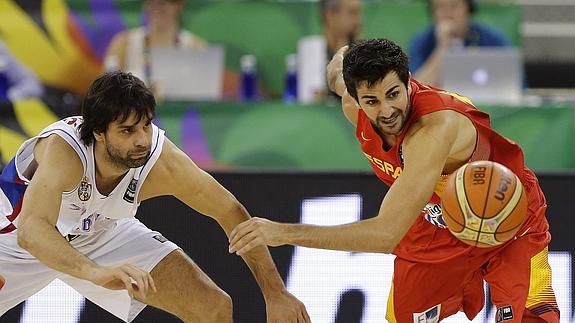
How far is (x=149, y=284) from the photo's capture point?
14.6 feet

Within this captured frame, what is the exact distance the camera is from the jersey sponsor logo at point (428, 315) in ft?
18.1

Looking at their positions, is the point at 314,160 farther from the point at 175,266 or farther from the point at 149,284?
the point at 149,284

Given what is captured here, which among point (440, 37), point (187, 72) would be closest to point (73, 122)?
point (187, 72)

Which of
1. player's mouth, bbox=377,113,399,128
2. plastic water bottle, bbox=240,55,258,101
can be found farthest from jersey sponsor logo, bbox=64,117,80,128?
plastic water bottle, bbox=240,55,258,101

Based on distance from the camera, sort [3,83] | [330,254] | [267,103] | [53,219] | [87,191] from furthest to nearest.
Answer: [3,83]
[267,103]
[330,254]
[87,191]
[53,219]

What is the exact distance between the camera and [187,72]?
8.21 m

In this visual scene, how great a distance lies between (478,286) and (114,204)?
1.96 meters

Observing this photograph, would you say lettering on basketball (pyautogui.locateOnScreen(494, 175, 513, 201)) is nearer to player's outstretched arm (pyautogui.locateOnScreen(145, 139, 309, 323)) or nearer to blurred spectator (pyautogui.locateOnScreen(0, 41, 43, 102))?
player's outstretched arm (pyautogui.locateOnScreen(145, 139, 309, 323))

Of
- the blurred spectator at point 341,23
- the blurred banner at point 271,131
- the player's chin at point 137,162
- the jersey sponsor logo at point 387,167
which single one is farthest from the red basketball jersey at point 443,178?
the blurred spectator at point 341,23

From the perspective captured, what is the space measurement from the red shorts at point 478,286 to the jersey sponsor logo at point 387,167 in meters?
0.56

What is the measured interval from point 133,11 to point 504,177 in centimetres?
511

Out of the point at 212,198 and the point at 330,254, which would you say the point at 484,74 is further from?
the point at 212,198

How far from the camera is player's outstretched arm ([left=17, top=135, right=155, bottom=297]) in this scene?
4.58 meters

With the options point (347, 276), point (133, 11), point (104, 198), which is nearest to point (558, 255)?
point (347, 276)
